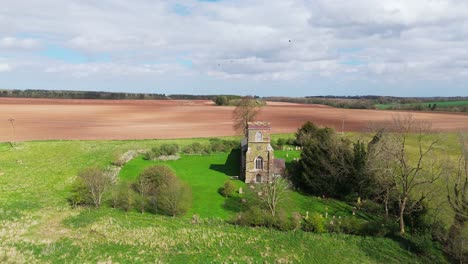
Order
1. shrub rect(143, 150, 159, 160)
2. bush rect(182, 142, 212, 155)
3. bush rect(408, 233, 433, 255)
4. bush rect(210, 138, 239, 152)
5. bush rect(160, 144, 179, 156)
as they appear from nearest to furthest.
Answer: bush rect(408, 233, 433, 255) < shrub rect(143, 150, 159, 160) < bush rect(160, 144, 179, 156) < bush rect(182, 142, 212, 155) < bush rect(210, 138, 239, 152)

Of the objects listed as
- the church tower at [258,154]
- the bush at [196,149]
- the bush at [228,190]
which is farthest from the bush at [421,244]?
the bush at [196,149]

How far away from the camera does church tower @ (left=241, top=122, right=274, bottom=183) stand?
40.4 m

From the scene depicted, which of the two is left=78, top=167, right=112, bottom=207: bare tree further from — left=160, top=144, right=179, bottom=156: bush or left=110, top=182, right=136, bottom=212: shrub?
left=160, top=144, right=179, bottom=156: bush

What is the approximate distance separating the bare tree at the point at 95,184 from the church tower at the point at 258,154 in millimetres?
17555

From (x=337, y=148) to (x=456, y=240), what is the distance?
16.6m

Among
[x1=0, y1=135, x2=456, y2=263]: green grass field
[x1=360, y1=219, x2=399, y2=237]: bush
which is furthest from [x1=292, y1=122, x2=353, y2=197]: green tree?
[x1=360, y1=219, x2=399, y2=237]: bush

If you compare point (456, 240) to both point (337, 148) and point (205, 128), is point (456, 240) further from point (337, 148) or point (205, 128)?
point (205, 128)

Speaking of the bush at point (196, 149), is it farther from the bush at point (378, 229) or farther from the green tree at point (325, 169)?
the bush at point (378, 229)

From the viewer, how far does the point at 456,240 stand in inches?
993

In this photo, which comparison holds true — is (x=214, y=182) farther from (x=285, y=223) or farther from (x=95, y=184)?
(x=95, y=184)

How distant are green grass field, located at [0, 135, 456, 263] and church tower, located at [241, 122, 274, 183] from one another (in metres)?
5.25

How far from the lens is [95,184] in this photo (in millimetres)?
32500

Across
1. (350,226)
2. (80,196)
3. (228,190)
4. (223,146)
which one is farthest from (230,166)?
(350,226)

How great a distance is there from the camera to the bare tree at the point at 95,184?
32344 mm
